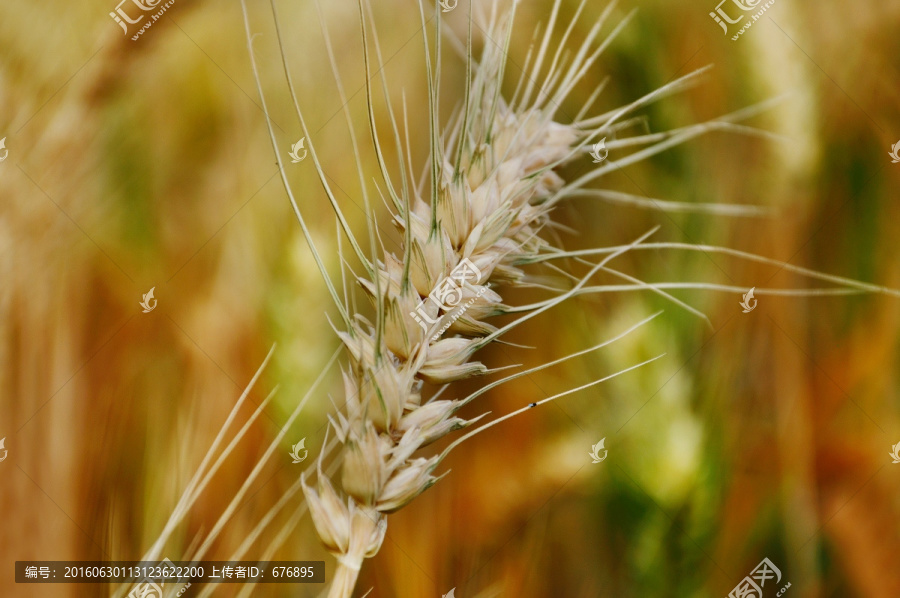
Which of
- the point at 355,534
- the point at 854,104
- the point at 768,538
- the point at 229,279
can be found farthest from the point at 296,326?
the point at 854,104

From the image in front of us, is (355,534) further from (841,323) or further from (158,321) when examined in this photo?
(841,323)
